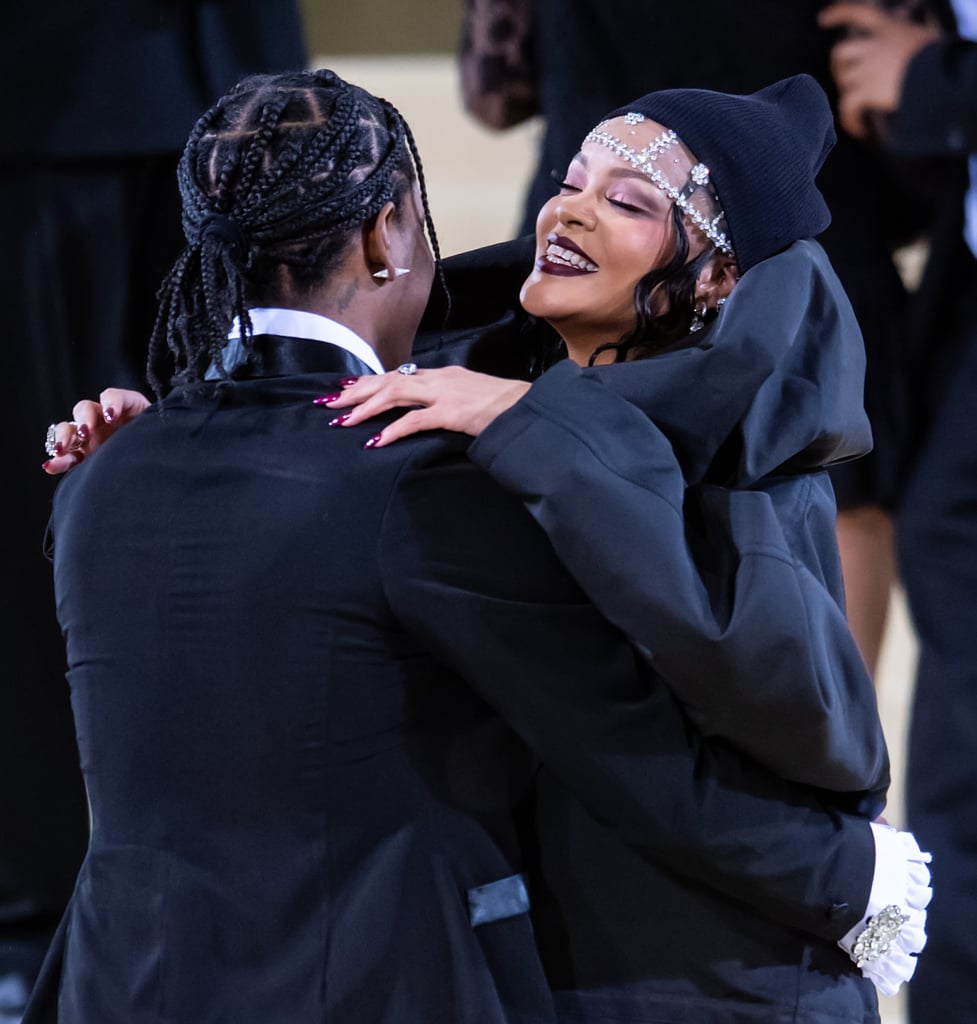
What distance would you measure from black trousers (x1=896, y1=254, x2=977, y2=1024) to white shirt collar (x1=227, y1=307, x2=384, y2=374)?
1.34 m

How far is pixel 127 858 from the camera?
136 cm

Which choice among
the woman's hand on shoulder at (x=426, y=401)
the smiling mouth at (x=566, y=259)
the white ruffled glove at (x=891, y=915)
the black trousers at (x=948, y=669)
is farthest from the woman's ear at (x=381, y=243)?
the black trousers at (x=948, y=669)

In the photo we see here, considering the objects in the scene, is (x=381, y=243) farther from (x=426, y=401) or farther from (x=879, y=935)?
(x=879, y=935)

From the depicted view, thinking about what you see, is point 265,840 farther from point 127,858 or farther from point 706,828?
point 706,828

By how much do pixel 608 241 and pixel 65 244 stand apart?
1257 mm

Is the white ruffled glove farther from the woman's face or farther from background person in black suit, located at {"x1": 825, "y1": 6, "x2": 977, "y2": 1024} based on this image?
background person in black suit, located at {"x1": 825, "y1": 6, "x2": 977, "y2": 1024}

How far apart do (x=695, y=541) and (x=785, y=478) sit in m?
0.16

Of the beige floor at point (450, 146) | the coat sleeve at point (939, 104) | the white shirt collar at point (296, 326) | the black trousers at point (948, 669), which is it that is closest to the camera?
the white shirt collar at point (296, 326)

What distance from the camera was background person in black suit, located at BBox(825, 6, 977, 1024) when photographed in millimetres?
2422

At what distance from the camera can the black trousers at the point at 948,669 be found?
2.38 m

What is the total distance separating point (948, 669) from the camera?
250 cm

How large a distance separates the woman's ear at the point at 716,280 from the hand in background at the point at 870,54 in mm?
1054

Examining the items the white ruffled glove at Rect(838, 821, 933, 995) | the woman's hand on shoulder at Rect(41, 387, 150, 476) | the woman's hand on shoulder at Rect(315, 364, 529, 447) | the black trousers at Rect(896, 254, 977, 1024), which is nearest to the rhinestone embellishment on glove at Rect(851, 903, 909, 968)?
the white ruffled glove at Rect(838, 821, 933, 995)

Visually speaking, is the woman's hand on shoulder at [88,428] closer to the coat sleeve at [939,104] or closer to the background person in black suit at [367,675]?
the background person in black suit at [367,675]
